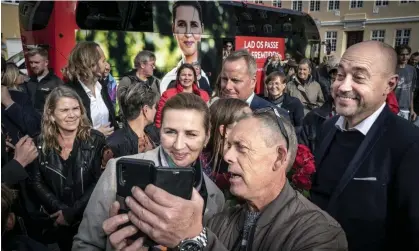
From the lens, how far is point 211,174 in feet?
9.14

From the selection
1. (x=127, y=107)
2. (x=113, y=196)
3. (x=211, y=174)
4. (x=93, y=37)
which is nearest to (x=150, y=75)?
(x=93, y=37)

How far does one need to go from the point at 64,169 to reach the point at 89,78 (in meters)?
1.57

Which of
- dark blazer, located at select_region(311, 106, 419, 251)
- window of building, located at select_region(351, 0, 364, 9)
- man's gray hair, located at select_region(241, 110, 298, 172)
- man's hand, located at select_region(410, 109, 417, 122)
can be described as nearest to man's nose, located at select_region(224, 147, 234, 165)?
man's gray hair, located at select_region(241, 110, 298, 172)

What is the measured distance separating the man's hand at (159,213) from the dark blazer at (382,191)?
1261 millimetres

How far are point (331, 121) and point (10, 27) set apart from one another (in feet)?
56.3

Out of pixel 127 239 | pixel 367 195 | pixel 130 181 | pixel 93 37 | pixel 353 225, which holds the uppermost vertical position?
pixel 93 37

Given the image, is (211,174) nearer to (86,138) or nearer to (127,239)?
(86,138)

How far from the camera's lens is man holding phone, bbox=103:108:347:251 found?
48.4 inches

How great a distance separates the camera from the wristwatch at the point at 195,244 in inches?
51.5

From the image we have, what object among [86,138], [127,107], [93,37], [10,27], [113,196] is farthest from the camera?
[10,27]

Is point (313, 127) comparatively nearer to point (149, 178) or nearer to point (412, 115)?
point (149, 178)

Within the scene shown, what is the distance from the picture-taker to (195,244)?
133 cm

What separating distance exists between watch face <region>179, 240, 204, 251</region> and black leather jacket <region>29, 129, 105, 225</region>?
6.29 ft

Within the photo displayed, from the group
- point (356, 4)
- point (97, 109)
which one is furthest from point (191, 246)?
point (356, 4)
